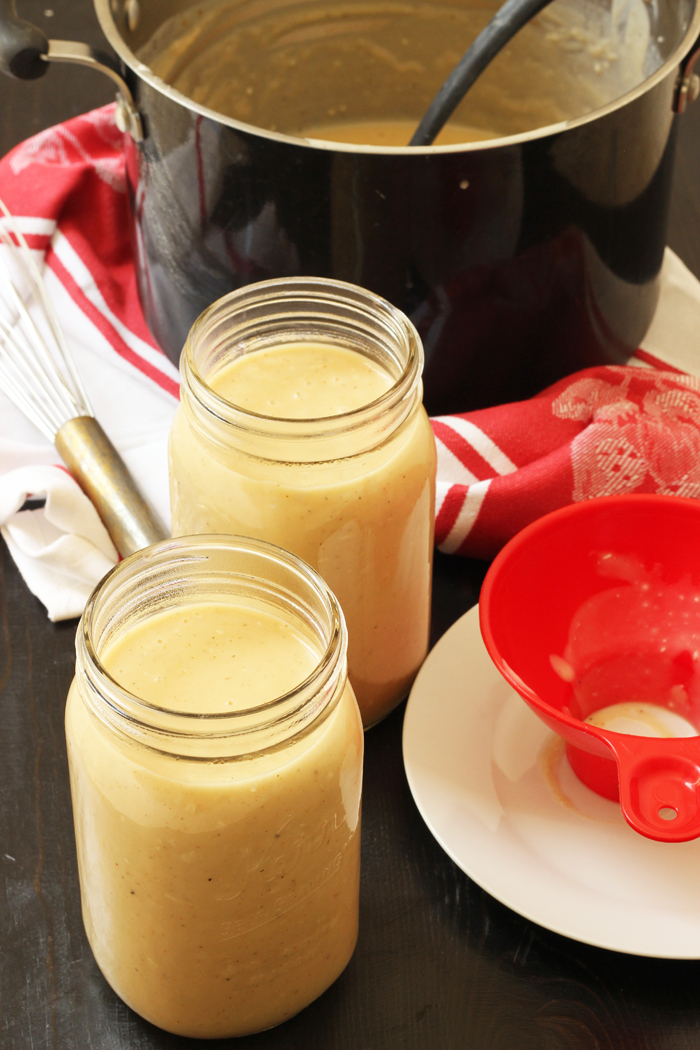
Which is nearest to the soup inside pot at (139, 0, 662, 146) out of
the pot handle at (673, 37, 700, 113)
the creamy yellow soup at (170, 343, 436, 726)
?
the pot handle at (673, 37, 700, 113)

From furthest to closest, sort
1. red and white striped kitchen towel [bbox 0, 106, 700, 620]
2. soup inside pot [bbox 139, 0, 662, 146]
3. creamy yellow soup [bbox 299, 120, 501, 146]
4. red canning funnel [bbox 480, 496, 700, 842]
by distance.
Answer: creamy yellow soup [bbox 299, 120, 501, 146]
soup inside pot [bbox 139, 0, 662, 146]
red and white striped kitchen towel [bbox 0, 106, 700, 620]
red canning funnel [bbox 480, 496, 700, 842]

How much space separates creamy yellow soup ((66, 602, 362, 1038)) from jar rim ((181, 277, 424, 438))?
8 centimetres

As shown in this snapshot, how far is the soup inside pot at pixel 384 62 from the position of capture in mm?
854

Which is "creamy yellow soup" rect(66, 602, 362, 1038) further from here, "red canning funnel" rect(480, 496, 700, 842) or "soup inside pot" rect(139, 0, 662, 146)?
"soup inside pot" rect(139, 0, 662, 146)

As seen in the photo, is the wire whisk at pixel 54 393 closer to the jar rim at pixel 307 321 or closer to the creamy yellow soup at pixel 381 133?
the jar rim at pixel 307 321

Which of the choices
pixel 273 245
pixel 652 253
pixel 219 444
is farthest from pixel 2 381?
pixel 652 253

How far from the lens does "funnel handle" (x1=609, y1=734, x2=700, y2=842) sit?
1.49 ft

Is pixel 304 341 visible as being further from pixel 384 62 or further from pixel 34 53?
pixel 384 62

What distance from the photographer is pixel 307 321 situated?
0.57m

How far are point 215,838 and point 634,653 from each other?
0.30 meters

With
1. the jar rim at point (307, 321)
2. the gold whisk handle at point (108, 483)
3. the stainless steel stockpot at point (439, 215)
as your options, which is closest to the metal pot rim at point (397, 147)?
the stainless steel stockpot at point (439, 215)

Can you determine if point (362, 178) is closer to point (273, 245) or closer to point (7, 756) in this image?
point (273, 245)

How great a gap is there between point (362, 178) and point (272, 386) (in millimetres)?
151

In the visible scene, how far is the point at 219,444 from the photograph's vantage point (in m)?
0.51
